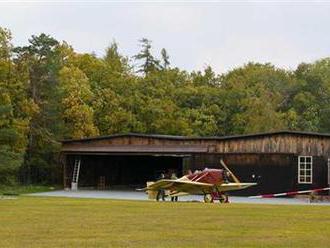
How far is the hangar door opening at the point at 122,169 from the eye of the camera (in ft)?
154

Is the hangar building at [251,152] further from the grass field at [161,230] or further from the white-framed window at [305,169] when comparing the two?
the grass field at [161,230]

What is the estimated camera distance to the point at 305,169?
38781 mm

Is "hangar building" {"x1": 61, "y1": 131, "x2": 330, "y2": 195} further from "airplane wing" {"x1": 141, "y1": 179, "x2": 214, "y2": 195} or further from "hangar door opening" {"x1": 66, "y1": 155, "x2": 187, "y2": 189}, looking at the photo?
"airplane wing" {"x1": 141, "y1": 179, "x2": 214, "y2": 195}

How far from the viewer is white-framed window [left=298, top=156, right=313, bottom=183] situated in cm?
3856

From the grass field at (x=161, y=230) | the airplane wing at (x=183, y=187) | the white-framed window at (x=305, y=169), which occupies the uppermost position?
the white-framed window at (x=305, y=169)

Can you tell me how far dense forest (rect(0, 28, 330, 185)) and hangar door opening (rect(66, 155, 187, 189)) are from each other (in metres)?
2.07

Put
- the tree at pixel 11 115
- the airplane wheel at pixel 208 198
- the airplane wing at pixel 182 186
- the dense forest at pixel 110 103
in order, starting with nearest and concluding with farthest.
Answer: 1. the airplane wing at pixel 182 186
2. the airplane wheel at pixel 208 198
3. the tree at pixel 11 115
4. the dense forest at pixel 110 103

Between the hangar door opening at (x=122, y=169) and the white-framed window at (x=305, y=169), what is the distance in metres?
6.68

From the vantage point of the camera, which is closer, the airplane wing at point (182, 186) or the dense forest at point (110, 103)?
the airplane wing at point (182, 186)

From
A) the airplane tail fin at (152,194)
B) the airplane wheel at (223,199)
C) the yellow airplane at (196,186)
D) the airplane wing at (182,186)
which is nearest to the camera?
the airplane wheel at (223,199)

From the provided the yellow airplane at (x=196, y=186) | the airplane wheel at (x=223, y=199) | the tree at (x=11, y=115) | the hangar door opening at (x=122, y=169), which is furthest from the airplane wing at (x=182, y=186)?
the tree at (x=11, y=115)

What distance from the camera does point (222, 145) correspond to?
40.2 m

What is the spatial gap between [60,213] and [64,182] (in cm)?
2767

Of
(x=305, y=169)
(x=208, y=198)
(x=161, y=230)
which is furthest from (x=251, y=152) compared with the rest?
(x=161, y=230)
